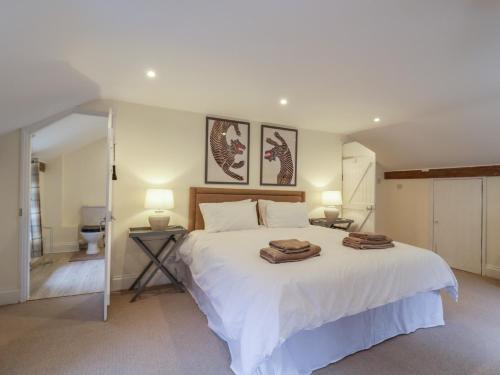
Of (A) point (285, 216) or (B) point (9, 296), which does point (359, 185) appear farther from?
(B) point (9, 296)

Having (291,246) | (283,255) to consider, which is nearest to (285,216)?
(291,246)

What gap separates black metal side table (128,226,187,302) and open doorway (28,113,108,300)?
68 cm

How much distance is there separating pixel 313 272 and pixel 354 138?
12.2ft

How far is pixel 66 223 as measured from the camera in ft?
15.8

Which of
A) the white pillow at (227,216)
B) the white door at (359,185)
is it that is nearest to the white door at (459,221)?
the white door at (359,185)

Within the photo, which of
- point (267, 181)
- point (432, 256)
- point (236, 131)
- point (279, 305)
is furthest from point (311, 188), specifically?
point (279, 305)

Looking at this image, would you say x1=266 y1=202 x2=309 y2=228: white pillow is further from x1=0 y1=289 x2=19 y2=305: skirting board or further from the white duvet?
x1=0 y1=289 x2=19 y2=305: skirting board

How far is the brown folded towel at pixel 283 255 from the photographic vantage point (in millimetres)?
1872

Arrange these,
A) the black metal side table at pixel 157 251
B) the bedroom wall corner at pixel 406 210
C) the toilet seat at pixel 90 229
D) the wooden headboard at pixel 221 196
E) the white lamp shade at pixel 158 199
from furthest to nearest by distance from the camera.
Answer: the bedroom wall corner at pixel 406 210
the toilet seat at pixel 90 229
the wooden headboard at pixel 221 196
the white lamp shade at pixel 158 199
the black metal side table at pixel 157 251

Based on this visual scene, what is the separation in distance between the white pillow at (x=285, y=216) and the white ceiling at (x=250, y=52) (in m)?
1.48

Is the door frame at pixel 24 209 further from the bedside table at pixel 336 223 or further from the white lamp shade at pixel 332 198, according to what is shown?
the white lamp shade at pixel 332 198

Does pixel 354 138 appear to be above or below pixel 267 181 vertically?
above

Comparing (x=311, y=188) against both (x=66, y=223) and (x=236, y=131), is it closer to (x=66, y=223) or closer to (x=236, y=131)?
(x=236, y=131)

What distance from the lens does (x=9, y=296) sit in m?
2.68
